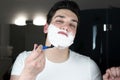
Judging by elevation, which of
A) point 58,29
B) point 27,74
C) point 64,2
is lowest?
point 27,74

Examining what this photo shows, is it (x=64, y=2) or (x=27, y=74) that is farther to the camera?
(x=64, y=2)

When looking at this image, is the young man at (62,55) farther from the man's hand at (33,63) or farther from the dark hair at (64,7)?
the man's hand at (33,63)

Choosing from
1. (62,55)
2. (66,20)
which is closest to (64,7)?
Answer: (66,20)

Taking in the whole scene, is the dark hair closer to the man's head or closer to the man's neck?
the man's head

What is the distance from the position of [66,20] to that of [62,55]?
13 centimetres

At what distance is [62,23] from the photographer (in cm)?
81

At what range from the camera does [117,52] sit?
3.30 ft

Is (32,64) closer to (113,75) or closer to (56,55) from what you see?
(56,55)

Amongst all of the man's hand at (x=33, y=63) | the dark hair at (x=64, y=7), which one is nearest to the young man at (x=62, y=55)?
the dark hair at (x=64, y=7)

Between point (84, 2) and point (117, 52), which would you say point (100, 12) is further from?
point (117, 52)

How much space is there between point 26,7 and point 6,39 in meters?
0.16

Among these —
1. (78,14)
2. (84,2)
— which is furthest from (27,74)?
(84,2)

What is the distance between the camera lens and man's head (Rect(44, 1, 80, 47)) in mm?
755

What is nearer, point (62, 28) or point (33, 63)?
point (33, 63)
